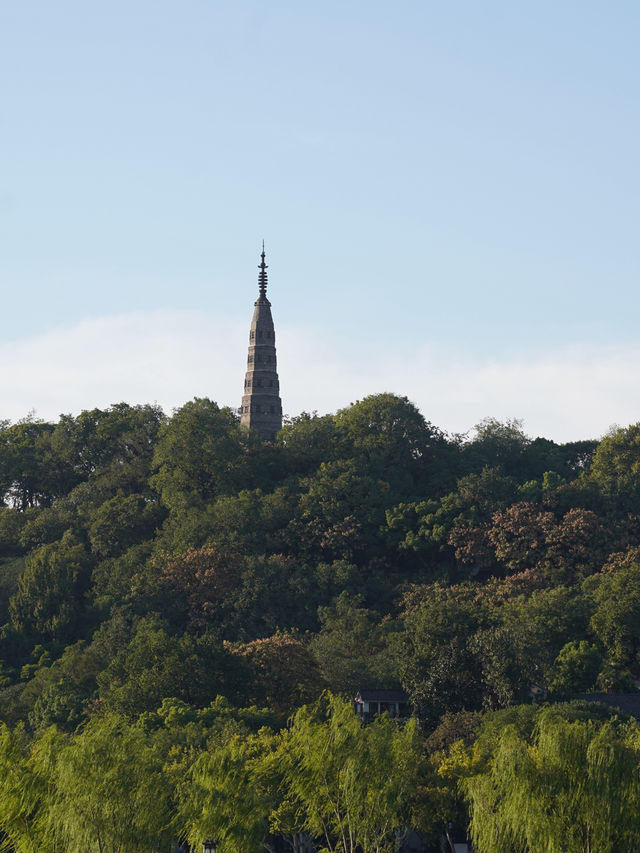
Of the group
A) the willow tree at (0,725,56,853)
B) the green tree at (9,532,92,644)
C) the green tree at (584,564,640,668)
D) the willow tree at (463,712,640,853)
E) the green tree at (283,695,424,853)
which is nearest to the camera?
the willow tree at (463,712,640,853)

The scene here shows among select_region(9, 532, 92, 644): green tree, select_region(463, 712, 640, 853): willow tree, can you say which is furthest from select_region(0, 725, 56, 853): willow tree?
select_region(9, 532, 92, 644): green tree

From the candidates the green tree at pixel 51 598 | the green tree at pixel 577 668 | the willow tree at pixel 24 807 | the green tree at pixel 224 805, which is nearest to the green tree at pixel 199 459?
the green tree at pixel 51 598

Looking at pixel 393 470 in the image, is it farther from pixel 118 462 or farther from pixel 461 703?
pixel 461 703

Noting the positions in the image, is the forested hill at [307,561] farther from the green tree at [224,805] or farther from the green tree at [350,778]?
the green tree at [224,805]

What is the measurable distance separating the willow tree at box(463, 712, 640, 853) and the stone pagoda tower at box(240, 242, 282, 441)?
6096 centimetres

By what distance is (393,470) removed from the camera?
85.9 m

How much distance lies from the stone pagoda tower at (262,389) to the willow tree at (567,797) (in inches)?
2400

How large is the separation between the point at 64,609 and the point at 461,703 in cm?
2698

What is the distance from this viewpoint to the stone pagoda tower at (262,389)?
322 ft

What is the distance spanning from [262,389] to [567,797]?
64.6 meters

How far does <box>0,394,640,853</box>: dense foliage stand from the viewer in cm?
3794

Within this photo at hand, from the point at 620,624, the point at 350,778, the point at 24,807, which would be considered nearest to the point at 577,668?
the point at 620,624

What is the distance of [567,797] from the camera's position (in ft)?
118

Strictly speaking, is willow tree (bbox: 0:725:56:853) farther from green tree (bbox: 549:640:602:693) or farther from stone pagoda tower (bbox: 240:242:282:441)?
stone pagoda tower (bbox: 240:242:282:441)
